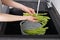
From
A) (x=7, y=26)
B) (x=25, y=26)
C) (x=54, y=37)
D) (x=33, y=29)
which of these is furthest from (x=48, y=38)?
(x=7, y=26)

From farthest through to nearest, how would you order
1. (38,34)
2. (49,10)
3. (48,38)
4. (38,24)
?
(49,10) → (38,24) → (38,34) → (48,38)

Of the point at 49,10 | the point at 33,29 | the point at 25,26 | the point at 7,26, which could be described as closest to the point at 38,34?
the point at 33,29

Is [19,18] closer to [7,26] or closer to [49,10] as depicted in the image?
[7,26]

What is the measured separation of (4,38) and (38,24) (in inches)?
13.4

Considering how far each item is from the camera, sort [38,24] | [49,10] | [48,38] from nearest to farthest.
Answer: [48,38]
[38,24]
[49,10]

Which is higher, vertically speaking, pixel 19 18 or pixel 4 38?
pixel 19 18

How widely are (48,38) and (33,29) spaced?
0.61ft

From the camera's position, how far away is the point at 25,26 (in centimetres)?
125

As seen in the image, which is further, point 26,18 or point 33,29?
point 33,29

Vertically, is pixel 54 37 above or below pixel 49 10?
below

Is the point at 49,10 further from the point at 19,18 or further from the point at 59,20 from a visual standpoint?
the point at 19,18

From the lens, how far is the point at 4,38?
102cm

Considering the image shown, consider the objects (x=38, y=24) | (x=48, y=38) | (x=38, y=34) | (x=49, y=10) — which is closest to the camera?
(x=48, y=38)

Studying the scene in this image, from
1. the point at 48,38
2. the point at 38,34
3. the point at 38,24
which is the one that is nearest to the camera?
the point at 48,38
